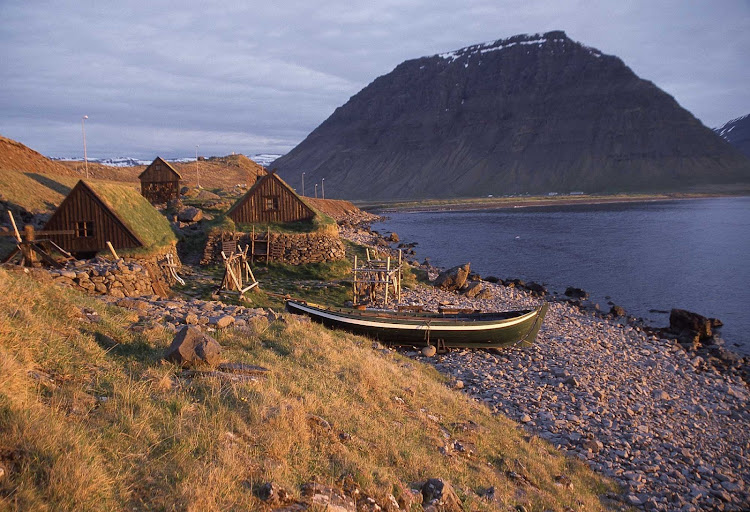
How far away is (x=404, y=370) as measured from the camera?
12.5 meters

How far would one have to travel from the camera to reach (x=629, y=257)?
4603 cm

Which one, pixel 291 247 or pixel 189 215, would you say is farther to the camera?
pixel 189 215

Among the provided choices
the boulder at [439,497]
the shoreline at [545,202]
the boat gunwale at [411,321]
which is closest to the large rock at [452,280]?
the boat gunwale at [411,321]

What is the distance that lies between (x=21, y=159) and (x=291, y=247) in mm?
22223

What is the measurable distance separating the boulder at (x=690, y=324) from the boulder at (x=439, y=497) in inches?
868

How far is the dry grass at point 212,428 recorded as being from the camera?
14.7 ft

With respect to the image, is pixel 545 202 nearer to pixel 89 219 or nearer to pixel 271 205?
pixel 271 205

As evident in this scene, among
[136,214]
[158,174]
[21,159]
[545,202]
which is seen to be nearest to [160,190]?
[158,174]

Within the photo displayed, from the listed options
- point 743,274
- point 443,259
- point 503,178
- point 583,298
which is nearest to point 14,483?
point 583,298

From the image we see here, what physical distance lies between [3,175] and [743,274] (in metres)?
51.5

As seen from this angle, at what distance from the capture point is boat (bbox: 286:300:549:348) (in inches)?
653

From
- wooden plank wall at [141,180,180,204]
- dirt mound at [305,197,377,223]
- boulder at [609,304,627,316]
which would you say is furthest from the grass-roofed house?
dirt mound at [305,197,377,223]

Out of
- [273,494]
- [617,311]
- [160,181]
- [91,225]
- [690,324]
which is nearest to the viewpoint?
[273,494]

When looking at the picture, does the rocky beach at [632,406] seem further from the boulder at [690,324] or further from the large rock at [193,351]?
the large rock at [193,351]
